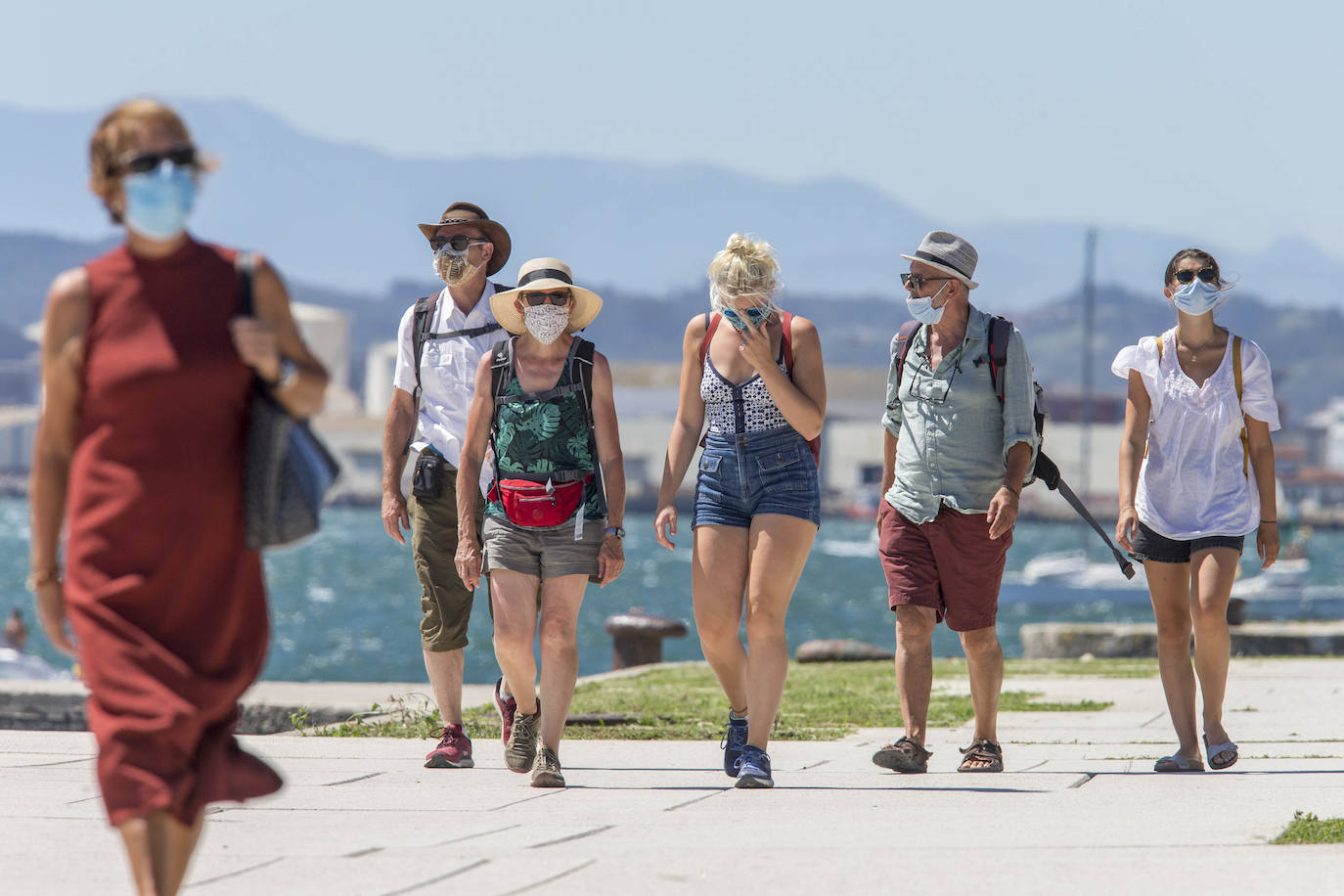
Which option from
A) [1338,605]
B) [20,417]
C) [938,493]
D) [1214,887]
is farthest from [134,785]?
[20,417]

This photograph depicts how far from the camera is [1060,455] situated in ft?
380

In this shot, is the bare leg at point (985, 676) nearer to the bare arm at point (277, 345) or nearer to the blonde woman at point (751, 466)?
the blonde woman at point (751, 466)

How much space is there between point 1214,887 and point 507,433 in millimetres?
3185

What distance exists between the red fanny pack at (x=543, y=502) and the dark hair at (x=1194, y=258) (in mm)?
2437

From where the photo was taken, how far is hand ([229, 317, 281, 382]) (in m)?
4.08

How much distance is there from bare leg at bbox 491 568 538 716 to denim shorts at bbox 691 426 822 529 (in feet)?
2.25

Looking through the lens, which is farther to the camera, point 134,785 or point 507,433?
point 507,433

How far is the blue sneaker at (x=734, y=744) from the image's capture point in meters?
6.70

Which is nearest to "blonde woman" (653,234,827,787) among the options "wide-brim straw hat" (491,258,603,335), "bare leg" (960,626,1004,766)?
"wide-brim straw hat" (491,258,603,335)

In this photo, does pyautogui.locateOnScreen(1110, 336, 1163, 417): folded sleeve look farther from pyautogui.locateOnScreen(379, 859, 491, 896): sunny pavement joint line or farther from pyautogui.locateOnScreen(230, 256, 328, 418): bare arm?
pyautogui.locateOnScreen(230, 256, 328, 418): bare arm

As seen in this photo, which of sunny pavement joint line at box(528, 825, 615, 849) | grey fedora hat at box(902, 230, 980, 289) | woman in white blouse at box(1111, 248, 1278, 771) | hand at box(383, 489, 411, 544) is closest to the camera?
sunny pavement joint line at box(528, 825, 615, 849)

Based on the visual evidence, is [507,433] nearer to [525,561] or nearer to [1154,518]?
[525,561]

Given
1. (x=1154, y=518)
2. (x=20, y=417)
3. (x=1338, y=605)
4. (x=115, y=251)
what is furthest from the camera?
(x=20, y=417)

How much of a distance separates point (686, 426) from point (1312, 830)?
8.69 feet
